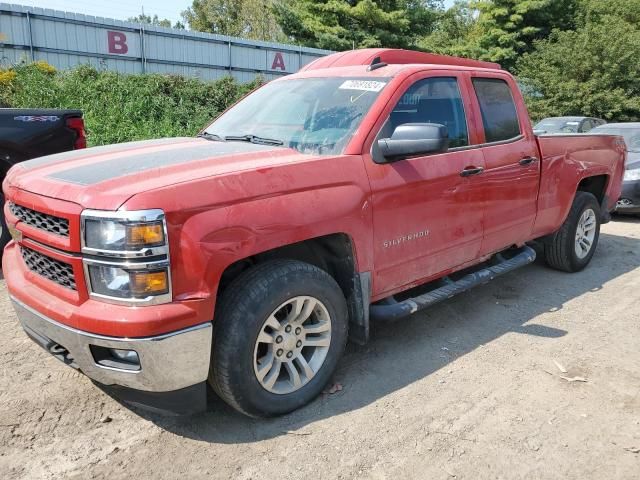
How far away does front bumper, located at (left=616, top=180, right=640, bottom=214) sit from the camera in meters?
8.41

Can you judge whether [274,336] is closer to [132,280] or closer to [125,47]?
[132,280]

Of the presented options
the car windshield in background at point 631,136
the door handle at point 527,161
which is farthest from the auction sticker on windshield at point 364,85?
the car windshield in background at point 631,136

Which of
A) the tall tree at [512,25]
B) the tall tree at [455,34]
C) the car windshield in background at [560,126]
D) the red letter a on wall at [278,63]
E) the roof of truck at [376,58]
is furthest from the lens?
the tall tree at [455,34]

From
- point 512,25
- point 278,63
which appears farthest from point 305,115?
point 512,25

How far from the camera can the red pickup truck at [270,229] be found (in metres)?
2.48

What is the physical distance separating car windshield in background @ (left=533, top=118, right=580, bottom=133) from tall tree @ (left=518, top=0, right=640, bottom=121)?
8.93 m

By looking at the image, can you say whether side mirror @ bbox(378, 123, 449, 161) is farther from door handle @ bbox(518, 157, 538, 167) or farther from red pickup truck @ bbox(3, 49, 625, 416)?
door handle @ bbox(518, 157, 538, 167)

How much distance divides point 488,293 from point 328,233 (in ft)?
8.48

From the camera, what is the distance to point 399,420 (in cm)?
303

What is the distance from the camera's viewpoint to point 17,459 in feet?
8.80

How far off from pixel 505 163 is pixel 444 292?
118 cm

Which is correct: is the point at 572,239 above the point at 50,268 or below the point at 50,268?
below

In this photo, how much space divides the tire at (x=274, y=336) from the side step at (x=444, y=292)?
0.39 metres

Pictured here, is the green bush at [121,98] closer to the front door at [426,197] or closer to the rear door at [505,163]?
the rear door at [505,163]
